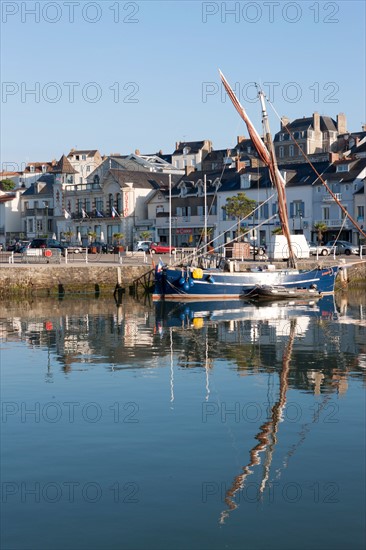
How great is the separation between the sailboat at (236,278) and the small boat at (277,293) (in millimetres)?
79

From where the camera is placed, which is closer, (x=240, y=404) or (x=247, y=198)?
(x=240, y=404)

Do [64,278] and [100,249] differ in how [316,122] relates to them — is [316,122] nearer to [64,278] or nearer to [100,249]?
[100,249]

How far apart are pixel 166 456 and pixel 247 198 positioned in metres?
80.4

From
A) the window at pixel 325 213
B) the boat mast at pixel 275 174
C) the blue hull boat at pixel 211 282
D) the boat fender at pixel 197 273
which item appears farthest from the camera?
the window at pixel 325 213

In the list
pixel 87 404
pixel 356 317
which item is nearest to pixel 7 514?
pixel 87 404

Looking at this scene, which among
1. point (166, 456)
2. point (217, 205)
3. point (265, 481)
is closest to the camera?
point (265, 481)

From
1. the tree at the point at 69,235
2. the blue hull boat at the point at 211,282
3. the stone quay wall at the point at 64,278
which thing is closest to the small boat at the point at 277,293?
the blue hull boat at the point at 211,282

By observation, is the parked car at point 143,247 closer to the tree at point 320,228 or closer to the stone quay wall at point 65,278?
the tree at point 320,228

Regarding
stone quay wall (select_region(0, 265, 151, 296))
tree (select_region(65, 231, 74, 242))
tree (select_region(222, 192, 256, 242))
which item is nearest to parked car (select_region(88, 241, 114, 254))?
tree (select_region(222, 192, 256, 242))

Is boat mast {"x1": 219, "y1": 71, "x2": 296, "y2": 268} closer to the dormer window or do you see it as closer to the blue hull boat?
the blue hull boat

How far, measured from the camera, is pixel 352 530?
13.1 m

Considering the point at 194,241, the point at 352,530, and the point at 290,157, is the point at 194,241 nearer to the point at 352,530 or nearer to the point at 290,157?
the point at 290,157

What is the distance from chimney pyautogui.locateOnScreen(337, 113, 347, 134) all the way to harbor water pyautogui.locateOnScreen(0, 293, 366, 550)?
4192 inches

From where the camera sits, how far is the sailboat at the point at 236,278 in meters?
54.8
